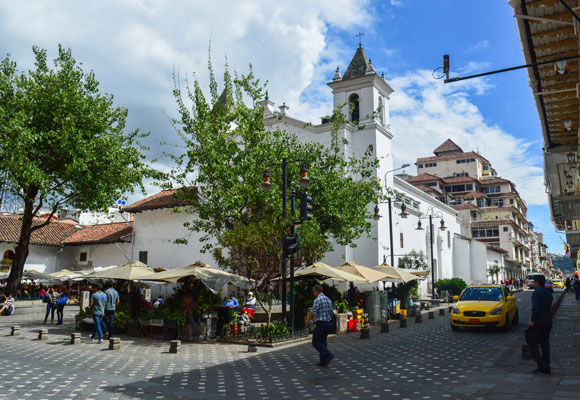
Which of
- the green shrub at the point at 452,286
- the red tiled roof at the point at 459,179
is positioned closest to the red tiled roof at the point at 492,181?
the red tiled roof at the point at 459,179

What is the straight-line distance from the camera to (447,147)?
84.4m

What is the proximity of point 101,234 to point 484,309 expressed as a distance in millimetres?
32847

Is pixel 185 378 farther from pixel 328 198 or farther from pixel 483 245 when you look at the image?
pixel 483 245

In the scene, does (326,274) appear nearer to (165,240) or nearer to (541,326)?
(541,326)

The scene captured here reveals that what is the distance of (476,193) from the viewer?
70.8m

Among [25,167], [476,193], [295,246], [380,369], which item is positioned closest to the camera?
[380,369]

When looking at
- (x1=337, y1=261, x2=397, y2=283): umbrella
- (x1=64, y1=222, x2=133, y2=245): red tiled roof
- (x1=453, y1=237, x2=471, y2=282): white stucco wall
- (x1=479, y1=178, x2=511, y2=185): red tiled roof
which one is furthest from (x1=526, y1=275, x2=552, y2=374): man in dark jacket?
(x1=479, y1=178, x2=511, y2=185): red tiled roof

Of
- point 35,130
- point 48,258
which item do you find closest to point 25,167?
point 35,130

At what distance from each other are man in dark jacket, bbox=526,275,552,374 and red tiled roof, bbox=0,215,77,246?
112 feet

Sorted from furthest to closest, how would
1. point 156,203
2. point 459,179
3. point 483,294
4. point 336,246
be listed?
point 459,179 → point 156,203 → point 336,246 → point 483,294

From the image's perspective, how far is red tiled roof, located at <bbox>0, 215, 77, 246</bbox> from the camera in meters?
33.7

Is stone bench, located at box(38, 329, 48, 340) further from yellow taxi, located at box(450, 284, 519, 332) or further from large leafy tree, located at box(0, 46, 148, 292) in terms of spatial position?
yellow taxi, located at box(450, 284, 519, 332)

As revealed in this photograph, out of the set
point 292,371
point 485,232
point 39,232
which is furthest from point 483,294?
point 485,232

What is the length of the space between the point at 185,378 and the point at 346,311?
9.18 metres
